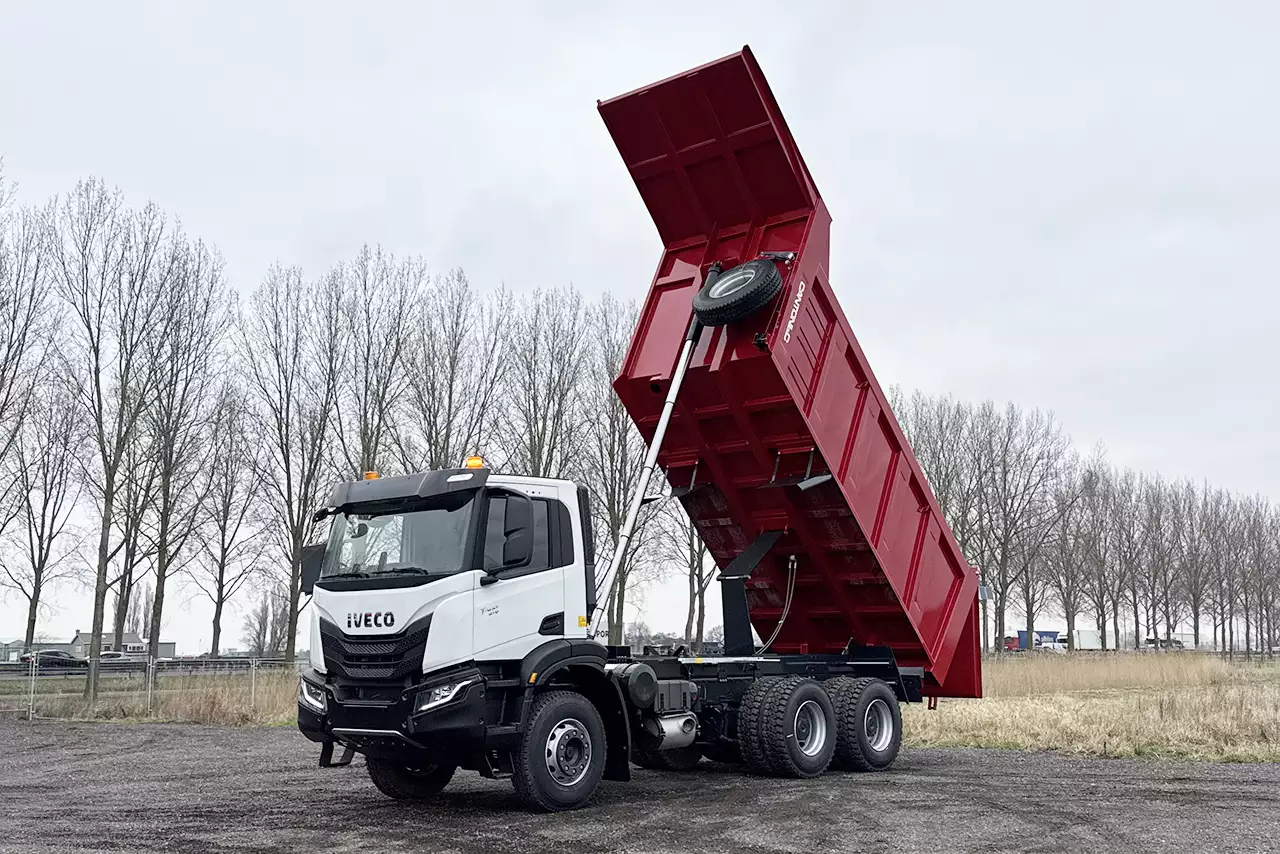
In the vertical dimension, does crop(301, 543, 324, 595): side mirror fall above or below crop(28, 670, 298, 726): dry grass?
above

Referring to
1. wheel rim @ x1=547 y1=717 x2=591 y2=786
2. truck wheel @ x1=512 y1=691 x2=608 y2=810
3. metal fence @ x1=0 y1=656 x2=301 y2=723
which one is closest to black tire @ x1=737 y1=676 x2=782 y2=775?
truck wheel @ x1=512 y1=691 x2=608 y2=810

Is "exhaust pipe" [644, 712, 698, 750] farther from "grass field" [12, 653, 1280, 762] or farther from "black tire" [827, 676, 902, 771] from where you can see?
"grass field" [12, 653, 1280, 762]

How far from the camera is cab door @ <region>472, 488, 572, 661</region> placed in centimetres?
824

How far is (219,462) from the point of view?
102 ft

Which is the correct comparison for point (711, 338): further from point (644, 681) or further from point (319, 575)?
point (319, 575)

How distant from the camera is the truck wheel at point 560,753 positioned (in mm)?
8258

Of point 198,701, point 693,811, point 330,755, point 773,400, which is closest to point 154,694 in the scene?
point 198,701

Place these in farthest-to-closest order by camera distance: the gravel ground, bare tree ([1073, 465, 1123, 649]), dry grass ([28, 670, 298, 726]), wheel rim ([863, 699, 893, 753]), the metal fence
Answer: bare tree ([1073, 465, 1123, 649])
the metal fence
dry grass ([28, 670, 298, 726])
wheel rim ([863, 699, 893, 753])
the gravel ground

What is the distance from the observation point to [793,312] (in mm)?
9977

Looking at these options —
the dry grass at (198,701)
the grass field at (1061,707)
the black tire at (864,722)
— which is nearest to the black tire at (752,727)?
the black tire at (864,722)

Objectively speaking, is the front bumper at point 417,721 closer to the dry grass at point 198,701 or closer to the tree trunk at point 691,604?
the dry grass at point 198,701

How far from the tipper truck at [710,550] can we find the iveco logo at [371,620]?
2cm

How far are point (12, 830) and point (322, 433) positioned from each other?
22.9m

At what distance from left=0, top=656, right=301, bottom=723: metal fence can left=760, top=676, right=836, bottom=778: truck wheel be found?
1188 centimetres
